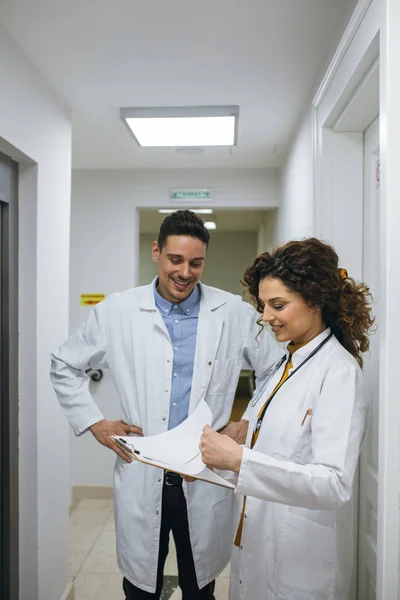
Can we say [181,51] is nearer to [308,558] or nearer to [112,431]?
[112,431]

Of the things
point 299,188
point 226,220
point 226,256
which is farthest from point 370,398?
point 226,256

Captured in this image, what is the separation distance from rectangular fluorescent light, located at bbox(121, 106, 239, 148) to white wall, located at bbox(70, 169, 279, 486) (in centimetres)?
72

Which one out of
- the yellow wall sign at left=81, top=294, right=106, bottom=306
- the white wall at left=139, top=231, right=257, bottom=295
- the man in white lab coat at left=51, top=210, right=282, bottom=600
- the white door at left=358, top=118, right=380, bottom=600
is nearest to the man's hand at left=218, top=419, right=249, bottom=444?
the man in white lab coat at left=51, top=210, right=282, bottom=600

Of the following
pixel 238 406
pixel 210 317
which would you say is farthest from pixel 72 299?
pixel 238 406

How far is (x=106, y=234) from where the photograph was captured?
3688 millimetres

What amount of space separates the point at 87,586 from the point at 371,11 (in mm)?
2787

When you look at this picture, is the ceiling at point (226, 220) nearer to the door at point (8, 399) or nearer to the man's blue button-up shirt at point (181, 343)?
the door at point (8, 399)

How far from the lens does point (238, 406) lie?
23.5ft

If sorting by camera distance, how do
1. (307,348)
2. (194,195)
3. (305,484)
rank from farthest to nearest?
(194,195) < (307,348) < (305,484)

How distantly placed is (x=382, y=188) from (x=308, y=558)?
0.88 m

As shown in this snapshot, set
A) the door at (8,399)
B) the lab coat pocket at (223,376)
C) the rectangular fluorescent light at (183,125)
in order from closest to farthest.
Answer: the lab coat pocket at (223,376) → the door at (8,399) → the rectangular fluorescent light at (183,125)

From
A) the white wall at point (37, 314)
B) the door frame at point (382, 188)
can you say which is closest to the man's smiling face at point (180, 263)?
the door frame at point (382, 188)

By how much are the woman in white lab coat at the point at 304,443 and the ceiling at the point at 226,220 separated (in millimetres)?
4532

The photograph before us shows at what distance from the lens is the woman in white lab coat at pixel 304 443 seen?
1.03m
